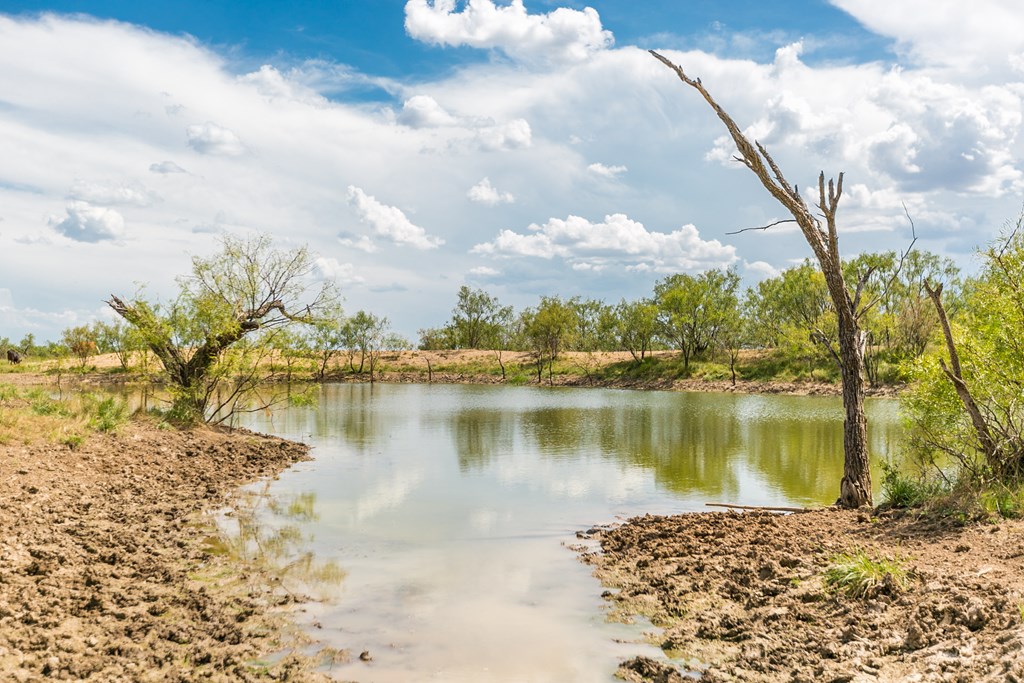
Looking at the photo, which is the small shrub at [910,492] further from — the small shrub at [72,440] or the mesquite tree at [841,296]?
the small shrub at [72,440]

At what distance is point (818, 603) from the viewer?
805 cm

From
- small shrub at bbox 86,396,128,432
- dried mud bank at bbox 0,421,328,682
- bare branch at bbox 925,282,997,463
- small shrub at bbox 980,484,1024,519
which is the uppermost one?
bare branch at bbox 925,282,997,463

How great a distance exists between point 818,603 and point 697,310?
63.7m

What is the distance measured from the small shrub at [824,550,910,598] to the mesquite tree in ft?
15.1

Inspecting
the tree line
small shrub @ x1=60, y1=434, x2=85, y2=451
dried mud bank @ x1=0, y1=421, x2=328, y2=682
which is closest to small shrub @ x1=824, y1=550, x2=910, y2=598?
dried mud bank @ x1=0, y1=421, x2=328, y2=682

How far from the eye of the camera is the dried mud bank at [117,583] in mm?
6973

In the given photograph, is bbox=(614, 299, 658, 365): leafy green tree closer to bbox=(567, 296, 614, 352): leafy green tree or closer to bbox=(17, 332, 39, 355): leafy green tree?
bbox=(567, 296, 614, 352): leafy green tree

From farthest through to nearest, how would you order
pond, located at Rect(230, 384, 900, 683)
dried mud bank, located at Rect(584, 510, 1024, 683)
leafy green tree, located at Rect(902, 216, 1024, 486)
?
leafy green tree, located at Rect(902, 216, 1024, 486), pond, located at Rect(230, 384, 900, 683), dried mud bank, located at Rect(584, 510, 1024, 683)

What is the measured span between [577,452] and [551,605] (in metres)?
14.4

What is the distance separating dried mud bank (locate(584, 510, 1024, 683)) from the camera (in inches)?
249

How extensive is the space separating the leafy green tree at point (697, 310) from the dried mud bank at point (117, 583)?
191 feet

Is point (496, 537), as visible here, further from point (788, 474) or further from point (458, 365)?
point (458, 365)

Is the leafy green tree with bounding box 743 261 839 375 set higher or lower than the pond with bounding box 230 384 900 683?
higher

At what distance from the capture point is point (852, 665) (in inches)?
253
